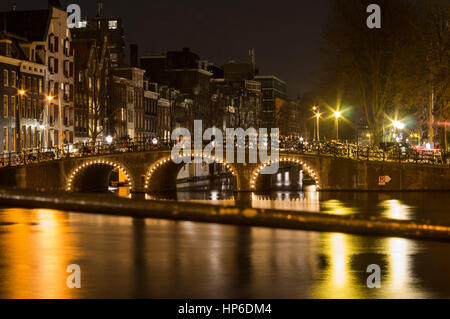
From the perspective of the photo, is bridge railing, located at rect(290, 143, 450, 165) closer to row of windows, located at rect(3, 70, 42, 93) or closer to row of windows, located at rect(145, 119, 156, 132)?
row of windows, located at rect(3, 70, 42, 93)

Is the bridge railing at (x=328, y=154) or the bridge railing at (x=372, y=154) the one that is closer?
the bridge railing at (x=372, y=154)

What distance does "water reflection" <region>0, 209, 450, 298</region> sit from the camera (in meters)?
10.1

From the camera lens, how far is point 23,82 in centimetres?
6244

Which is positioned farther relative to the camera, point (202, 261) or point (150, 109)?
point (150, 109)

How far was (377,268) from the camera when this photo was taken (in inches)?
473

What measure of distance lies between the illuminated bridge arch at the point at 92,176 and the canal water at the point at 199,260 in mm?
39415

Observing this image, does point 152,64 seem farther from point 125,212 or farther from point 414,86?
point 125,212

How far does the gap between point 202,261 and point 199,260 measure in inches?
4.2

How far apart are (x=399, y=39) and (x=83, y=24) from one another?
195 feet

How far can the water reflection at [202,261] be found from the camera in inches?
→ 399

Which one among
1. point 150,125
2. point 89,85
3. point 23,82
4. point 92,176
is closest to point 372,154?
point 92,176

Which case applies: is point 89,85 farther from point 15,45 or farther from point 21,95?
point 21,95

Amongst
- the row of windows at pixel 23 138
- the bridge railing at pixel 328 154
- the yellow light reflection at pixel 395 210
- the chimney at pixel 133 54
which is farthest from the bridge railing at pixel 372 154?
the chimney at pixel 133 54

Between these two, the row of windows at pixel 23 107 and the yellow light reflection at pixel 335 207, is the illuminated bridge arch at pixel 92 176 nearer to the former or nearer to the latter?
the row of windows at pixel 23 107
